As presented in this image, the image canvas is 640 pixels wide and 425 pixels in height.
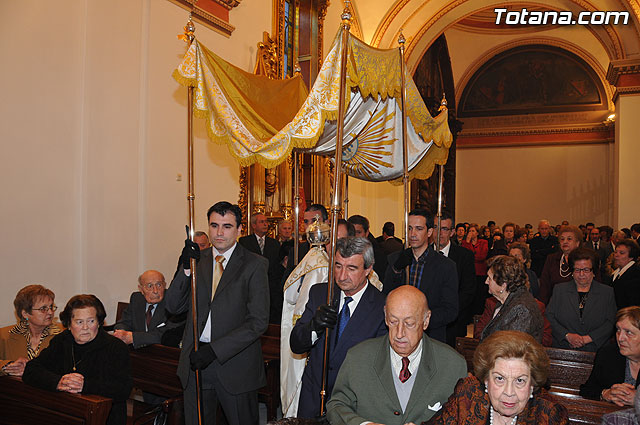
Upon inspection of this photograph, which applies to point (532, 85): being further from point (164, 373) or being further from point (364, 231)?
point (164, 373)

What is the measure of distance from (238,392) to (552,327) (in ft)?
10.2

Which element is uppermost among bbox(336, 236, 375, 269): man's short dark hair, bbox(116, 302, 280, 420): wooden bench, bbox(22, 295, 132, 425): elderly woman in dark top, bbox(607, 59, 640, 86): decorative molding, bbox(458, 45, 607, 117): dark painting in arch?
bbox(458, 45, 607, 117): dark painting in arch

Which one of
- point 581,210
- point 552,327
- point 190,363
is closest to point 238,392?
point 190,363

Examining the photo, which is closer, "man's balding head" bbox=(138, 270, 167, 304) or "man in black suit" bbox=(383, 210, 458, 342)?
"man in black suit" bbox=(383, 210, 458, 342)

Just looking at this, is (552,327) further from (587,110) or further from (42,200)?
(587,110)

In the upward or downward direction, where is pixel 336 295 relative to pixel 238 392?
upward

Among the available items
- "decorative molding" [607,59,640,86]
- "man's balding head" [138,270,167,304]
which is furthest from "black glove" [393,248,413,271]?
"decorative molding" [607,59,640,86]

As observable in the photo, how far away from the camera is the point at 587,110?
64.7ft

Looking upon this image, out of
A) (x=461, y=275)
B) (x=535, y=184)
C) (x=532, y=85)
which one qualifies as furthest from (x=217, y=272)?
(x=532, y=85)

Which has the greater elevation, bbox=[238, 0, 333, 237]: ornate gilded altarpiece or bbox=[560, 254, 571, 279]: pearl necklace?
Answer: bbox=[238, 0, 333, 237]: ornate gilded altarpiece

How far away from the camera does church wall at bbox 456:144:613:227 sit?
64.8 feet

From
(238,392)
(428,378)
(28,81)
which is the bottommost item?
(238,392)

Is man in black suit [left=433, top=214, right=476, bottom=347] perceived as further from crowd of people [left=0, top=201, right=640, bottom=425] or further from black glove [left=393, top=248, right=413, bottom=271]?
black glove [left=393, top=248, right=413, bottom=271]

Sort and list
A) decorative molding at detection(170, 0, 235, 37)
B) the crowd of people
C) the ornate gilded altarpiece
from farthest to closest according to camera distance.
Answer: the ornate gilded altarpiece → decorative molding at detection(170, 0, 235, 37) → the crowd of people
